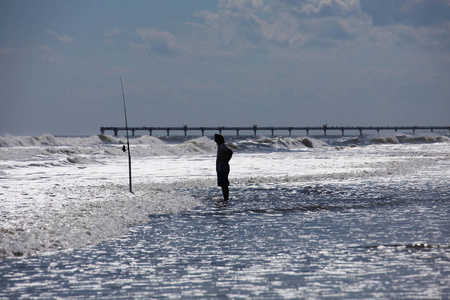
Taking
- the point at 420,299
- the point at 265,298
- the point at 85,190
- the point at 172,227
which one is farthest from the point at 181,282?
the point at 85,190

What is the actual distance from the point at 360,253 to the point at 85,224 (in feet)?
13.7

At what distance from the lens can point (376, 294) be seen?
15.8ft

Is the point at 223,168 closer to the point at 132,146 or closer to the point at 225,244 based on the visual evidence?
the point at 225,244

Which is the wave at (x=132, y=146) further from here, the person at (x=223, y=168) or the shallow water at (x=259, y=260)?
the shallow water at (x=259, y=260)

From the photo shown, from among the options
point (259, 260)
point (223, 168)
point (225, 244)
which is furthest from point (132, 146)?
→ point (259, 260)

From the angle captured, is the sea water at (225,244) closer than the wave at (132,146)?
Yes

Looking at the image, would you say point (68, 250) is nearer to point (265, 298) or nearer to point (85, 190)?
point (265, 298)

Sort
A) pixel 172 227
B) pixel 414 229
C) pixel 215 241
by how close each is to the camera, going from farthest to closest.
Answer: pixel 172 227 → pixel 414 229 → pixel 215 241

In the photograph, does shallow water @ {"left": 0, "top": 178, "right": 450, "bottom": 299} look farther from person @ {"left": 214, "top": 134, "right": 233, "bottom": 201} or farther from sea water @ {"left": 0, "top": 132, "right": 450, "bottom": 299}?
person @ {"left": 214, "top": 134, "right": 233, "bottom": 201}

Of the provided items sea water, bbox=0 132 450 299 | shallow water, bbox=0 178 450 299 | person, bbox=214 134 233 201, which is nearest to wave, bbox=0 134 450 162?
person, bbox=214 134 233 201

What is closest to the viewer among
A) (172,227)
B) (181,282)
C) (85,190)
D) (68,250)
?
(181,282)

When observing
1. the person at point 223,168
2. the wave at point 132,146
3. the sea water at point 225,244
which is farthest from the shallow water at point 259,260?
the wave at point 132,146

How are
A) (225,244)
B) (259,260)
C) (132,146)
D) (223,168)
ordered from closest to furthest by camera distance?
(259,260) → (225,244) → (223,168) → (132,146)

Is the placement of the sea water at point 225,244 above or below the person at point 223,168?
below
